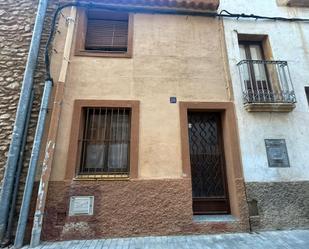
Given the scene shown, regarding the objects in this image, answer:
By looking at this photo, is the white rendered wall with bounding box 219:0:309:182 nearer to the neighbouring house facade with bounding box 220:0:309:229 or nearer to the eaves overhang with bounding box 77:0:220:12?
the neighbouring house facade with bounding box 220:0:309:229

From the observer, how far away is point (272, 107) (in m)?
4.50

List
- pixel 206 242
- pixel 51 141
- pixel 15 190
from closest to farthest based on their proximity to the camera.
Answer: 1. pixel 206 242
2. pixel 15 190
3. pixel 51 141


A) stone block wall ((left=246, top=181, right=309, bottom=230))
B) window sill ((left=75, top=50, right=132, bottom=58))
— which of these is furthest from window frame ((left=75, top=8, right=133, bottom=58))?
stone block wall ((left=246, top=181, right=309, bottom=230))

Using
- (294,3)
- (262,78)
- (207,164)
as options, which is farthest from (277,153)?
(294,3)

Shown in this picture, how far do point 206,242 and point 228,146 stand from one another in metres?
1.95

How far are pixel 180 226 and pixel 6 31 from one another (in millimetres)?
5720

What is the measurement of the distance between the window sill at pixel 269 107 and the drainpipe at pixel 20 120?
15.5ft

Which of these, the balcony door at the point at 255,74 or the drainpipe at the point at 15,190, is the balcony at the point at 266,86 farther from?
the drainpipe at the point at 15,190

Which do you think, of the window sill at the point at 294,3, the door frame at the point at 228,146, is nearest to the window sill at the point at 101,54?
the door frame at the point at 228,146

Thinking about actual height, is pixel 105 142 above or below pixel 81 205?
above

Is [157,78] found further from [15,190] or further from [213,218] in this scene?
[15,190]

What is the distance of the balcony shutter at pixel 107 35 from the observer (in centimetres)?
501

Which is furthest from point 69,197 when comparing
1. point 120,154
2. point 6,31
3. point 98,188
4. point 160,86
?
point 6,31

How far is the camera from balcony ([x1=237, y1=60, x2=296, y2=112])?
4.48 metres
